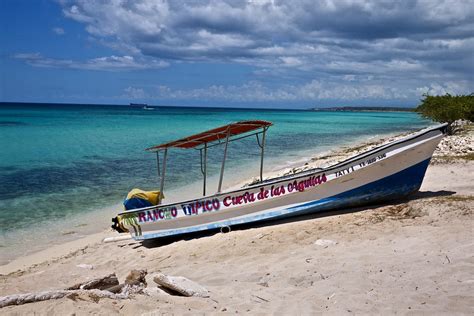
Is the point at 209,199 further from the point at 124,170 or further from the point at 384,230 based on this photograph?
the point at 124,170

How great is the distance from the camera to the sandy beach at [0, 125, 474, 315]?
15.9 feet

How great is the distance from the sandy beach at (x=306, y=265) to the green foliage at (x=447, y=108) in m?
22.3

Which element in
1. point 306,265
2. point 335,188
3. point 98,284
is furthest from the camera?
point 335,188

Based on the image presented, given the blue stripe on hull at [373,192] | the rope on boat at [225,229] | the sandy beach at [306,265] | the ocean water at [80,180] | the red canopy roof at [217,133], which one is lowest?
the ocean water at [80,180]

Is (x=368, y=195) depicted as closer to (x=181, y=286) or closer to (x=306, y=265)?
(x=306, y=265)

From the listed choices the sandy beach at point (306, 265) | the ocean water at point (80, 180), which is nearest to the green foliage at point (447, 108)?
the ocean water at point (80, 180)

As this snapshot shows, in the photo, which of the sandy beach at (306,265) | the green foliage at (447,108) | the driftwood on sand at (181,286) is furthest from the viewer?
the green foliage at (447,108)

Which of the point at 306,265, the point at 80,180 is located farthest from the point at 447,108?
the point at 306,265

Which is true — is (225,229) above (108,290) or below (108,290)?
below

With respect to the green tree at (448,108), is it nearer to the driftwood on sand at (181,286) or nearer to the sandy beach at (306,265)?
the sandy beach at (306,265)

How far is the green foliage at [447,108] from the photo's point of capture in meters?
31.2

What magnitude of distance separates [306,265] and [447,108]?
28.5 metres

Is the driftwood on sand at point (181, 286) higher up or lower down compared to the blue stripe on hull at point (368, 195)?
lower down

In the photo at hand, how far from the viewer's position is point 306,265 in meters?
6.33
